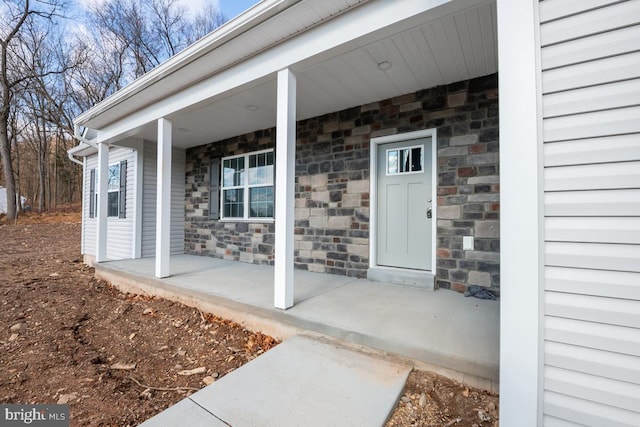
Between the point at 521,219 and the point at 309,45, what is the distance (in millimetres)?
2067

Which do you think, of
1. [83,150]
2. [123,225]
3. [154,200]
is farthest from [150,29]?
[123,225]

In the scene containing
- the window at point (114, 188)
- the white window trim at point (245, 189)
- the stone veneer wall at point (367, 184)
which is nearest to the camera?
the stone veneer wall at point (367, 184)

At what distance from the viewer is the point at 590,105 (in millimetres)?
1236

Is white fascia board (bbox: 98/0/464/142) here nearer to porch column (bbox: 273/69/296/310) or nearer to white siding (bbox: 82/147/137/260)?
porch column (bbox: 273/69/296/310)

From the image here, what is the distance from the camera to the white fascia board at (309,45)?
1.96 m

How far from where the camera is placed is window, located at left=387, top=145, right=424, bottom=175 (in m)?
3.54

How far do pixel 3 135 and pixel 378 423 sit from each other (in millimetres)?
17373

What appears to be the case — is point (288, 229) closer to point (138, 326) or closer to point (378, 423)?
point (378, 423)

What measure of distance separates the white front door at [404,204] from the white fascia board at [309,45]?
1689 mm

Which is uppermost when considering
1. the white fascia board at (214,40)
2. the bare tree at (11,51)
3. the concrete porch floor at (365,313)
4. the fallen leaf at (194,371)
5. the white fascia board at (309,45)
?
the bare tree at (11,51)

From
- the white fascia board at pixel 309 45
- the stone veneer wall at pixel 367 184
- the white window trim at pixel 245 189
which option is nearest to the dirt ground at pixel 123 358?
the stone veneer wall at pixel 367 184

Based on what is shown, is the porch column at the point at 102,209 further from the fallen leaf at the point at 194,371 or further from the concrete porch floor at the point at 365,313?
the fallen leaf at the point at 194,371

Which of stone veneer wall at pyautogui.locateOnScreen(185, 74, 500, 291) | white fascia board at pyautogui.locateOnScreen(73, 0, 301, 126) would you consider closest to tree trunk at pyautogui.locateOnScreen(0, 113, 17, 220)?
stone veneer wall at pyautogui.locateOnScreen(185, 74, 500, 291)

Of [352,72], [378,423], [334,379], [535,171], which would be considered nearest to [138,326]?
[334,379]
